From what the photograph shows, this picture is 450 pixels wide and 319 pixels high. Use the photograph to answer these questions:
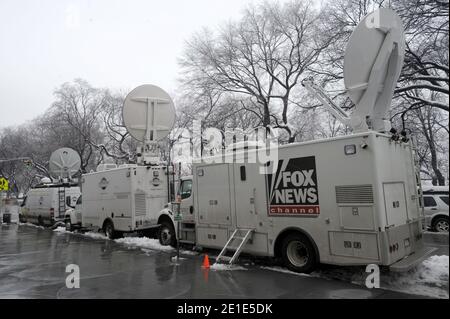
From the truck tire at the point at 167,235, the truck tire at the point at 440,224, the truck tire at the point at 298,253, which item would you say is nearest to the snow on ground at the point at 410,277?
the truck tire at the point at 298,253

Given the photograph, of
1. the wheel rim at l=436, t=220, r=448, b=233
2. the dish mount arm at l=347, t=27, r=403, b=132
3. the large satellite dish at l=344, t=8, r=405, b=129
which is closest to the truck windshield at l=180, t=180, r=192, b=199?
the dish mount arm at l=347, t=27, r=403, b=132

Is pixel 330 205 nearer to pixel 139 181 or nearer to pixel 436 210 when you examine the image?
pixel 139 181

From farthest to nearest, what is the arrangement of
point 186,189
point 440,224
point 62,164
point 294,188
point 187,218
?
point 62,164 → point 440,224 → point 186,189 → point 187,218 → point 294,188

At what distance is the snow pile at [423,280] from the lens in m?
6.38

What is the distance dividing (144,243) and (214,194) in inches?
197

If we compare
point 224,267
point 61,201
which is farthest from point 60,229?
point 224,267

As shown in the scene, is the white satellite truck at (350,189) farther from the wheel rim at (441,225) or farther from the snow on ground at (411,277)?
the wheel rim at (441,225)

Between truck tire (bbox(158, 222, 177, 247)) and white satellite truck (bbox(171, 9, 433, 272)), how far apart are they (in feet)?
9.64

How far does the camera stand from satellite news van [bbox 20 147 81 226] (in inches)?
885

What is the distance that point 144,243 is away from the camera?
1363cm

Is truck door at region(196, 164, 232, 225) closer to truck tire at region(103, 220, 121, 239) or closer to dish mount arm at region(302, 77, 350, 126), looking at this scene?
dish mount arm at region(302, 77, 350, 126)

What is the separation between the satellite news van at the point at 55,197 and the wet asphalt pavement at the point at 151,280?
1096 cm
